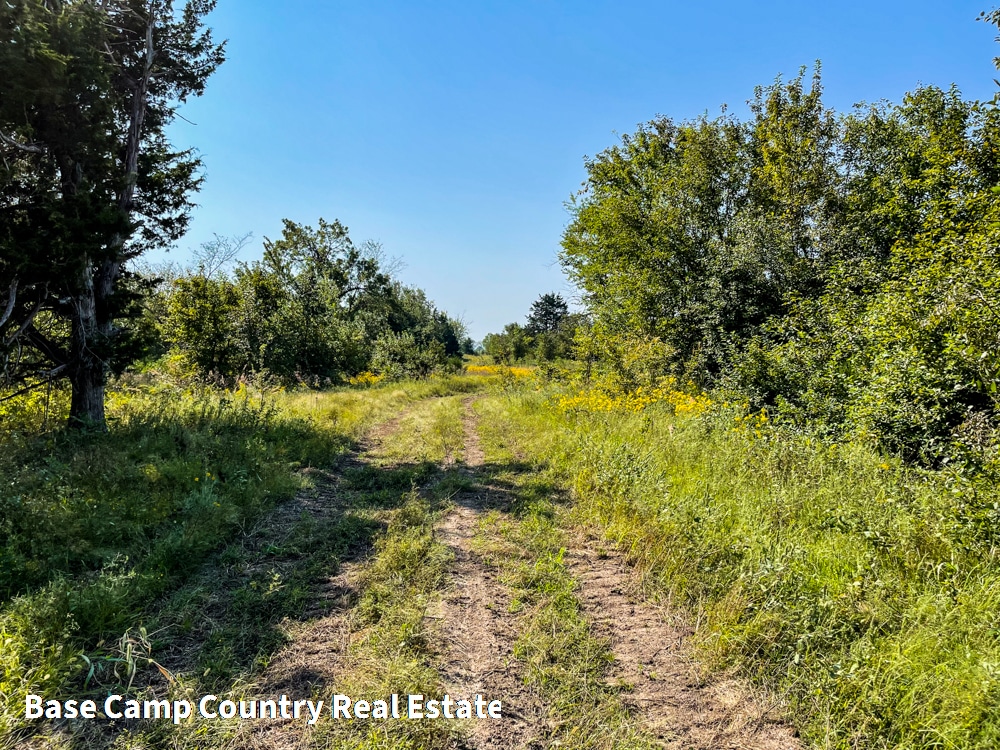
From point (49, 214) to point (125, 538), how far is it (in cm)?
514

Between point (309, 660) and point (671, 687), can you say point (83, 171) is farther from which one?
point (671, 687)

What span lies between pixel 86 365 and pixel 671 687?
382 inches

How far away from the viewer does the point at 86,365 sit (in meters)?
7.29

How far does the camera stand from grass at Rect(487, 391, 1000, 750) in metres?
2.45

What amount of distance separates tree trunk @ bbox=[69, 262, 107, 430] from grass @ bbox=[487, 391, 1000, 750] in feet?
27.7

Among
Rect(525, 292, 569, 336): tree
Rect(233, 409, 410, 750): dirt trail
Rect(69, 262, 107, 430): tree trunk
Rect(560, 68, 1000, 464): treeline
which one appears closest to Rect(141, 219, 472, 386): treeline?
Rect(69, 262, 107, 430): tree trunk

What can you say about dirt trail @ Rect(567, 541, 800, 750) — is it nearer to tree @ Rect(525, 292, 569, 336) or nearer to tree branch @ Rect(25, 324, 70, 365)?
tree branch @ Rect(25, 324, 70, 365)

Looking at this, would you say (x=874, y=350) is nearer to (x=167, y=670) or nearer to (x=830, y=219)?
(x=830, y=219)

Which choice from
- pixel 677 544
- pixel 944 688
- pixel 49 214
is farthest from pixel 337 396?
pixel 944 688

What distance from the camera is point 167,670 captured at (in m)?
2.75

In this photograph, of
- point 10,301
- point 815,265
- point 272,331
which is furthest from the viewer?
point 272,331

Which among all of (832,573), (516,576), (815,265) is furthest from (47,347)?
(815,265)

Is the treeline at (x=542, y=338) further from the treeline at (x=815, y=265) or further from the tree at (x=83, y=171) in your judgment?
the tree at (x=83, y=171)

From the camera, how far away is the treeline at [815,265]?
6223 millimetres
